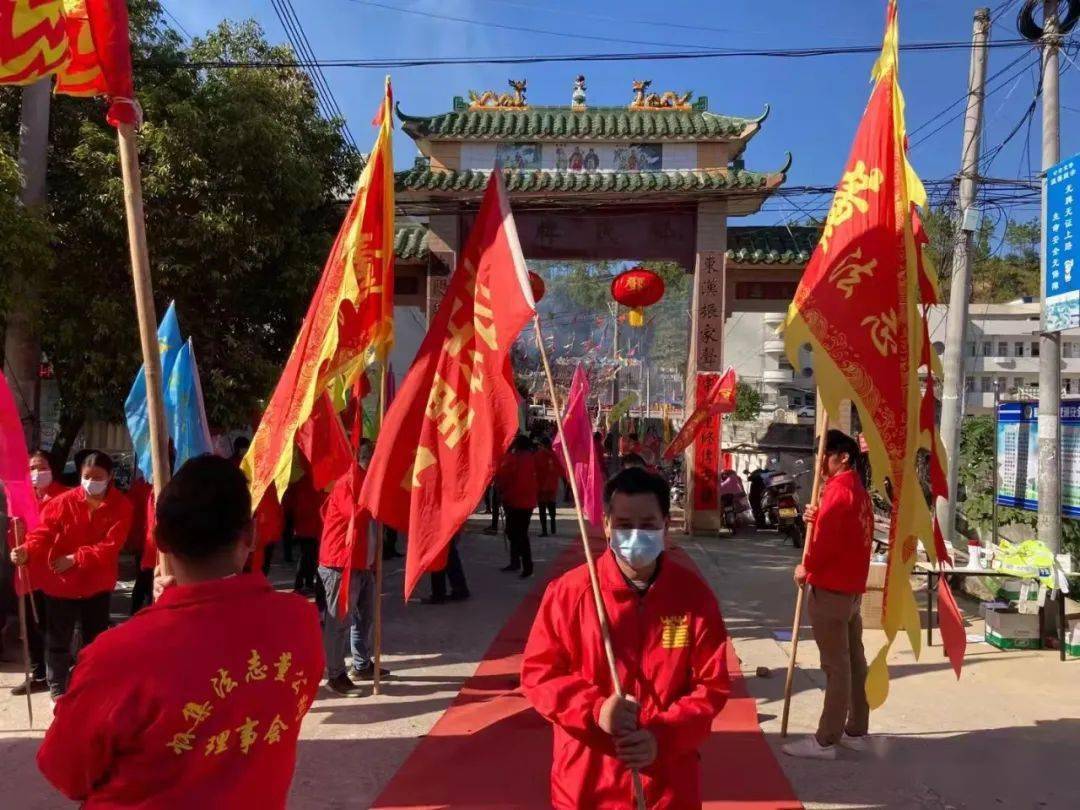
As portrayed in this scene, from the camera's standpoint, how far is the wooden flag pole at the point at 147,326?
2830 millimetres

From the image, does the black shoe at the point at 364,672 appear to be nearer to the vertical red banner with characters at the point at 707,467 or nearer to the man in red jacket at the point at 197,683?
the man in red jacket at the point at 197,683

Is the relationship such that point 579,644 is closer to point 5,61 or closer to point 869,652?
point 5,61

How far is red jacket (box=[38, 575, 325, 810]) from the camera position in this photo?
160 cm

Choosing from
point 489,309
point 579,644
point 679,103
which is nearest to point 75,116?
point 489,309

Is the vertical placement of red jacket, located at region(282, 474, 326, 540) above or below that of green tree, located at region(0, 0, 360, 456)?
below

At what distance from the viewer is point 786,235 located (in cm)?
1416

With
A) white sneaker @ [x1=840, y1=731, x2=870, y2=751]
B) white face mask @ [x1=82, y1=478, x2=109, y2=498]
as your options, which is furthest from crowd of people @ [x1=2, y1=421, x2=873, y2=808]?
white face mask @ [x1=82, y1=478, x2=109, y2=498]

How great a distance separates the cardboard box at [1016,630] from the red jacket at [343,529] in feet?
16.6

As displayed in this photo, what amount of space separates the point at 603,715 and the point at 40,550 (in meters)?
4.22

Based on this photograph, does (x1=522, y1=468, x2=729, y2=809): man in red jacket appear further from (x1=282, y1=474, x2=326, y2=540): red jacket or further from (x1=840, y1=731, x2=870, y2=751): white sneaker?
(x1=282, y1=474, x2=326, y2=540): red jacket

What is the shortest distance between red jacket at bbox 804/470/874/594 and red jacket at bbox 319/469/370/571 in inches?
109

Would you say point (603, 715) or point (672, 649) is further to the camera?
point (672, 649)

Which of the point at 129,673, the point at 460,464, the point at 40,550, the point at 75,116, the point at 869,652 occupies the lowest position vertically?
the point at 869,652

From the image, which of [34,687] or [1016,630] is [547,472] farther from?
[34,687]
